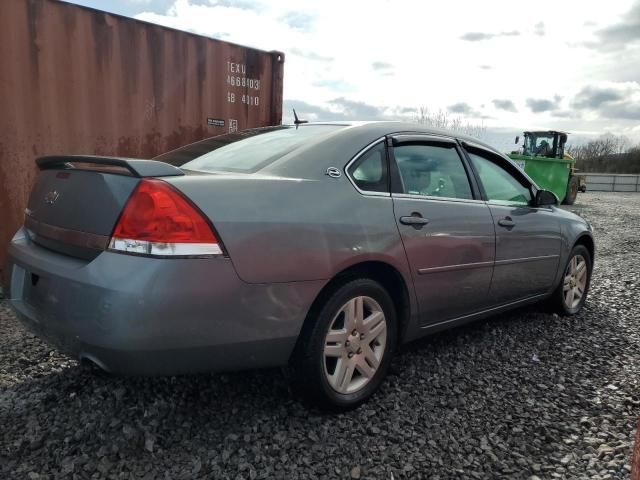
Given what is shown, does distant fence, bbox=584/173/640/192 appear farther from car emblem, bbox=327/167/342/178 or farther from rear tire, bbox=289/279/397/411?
car emblem, bbox=327/167/342/178

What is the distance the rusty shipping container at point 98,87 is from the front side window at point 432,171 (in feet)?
9.88

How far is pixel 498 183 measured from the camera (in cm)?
373

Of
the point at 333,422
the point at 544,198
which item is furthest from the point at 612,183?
the point at 333,422

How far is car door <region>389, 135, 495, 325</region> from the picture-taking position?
9.29ft

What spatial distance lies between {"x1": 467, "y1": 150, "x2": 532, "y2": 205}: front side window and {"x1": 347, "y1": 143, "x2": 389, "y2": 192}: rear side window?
3.20ft

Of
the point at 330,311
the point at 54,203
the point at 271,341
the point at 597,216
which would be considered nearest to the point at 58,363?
the point at 54,203

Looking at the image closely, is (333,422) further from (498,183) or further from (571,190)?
(571,190)

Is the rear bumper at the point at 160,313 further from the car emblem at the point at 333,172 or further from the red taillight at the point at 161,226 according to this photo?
the car emblem at the point at 333,172

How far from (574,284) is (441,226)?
2.25m

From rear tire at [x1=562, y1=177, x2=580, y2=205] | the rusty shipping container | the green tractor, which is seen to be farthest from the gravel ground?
rear tire at [x1=562, y1=177, x2=580, y2=205]

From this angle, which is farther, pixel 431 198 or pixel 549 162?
pixel 549 162

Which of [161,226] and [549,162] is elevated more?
[549,162]

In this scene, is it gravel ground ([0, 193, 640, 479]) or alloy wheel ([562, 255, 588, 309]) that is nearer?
gravel ground ([0, 193, 640, 479])

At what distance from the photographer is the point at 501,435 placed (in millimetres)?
2486
